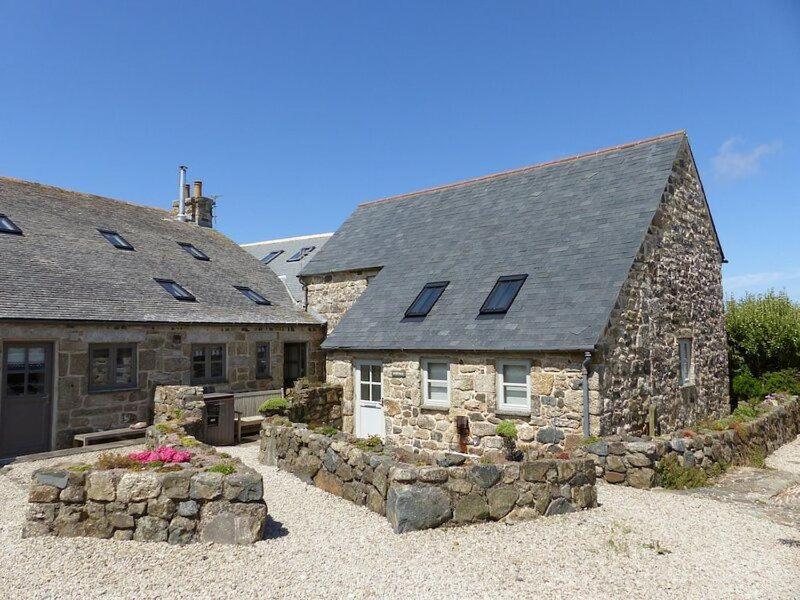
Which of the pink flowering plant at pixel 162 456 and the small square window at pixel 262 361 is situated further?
the small square window at pixel 262 361

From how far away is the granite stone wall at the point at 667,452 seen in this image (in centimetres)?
916

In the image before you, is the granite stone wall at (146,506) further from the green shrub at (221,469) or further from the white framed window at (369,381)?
the white framed window at (369,381)

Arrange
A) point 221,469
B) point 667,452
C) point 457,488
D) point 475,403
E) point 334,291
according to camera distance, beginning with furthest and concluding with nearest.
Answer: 1. point 334,291
2. point 475,403
3. point 667,452
4. point 457,488
5. point 221,469

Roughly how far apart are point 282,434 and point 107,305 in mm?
5870

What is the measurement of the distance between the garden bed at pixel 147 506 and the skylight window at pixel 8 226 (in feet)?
32.0

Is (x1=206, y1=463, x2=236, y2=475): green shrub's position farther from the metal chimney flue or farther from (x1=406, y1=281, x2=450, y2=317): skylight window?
the metal chimney flue

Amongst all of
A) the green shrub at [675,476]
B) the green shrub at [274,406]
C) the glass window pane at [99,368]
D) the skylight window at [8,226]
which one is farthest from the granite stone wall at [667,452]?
the skylight window at [8,226]

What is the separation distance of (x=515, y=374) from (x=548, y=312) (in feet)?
4.79

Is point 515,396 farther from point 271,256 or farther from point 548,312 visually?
point 271,256

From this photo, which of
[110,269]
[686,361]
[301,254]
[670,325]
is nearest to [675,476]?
[670,325]

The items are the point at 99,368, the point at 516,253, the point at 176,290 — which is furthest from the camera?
the point at 176,290

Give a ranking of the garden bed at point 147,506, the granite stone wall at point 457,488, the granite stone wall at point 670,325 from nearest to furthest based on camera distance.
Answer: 1. the garden bed at point 147,506
2. the granite stone wall at point 457,488
3. the granite stone wall at point 670,325

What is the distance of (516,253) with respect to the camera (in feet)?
45.9

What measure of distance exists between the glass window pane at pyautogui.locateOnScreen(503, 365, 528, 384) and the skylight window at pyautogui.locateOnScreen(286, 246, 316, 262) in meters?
14.5
